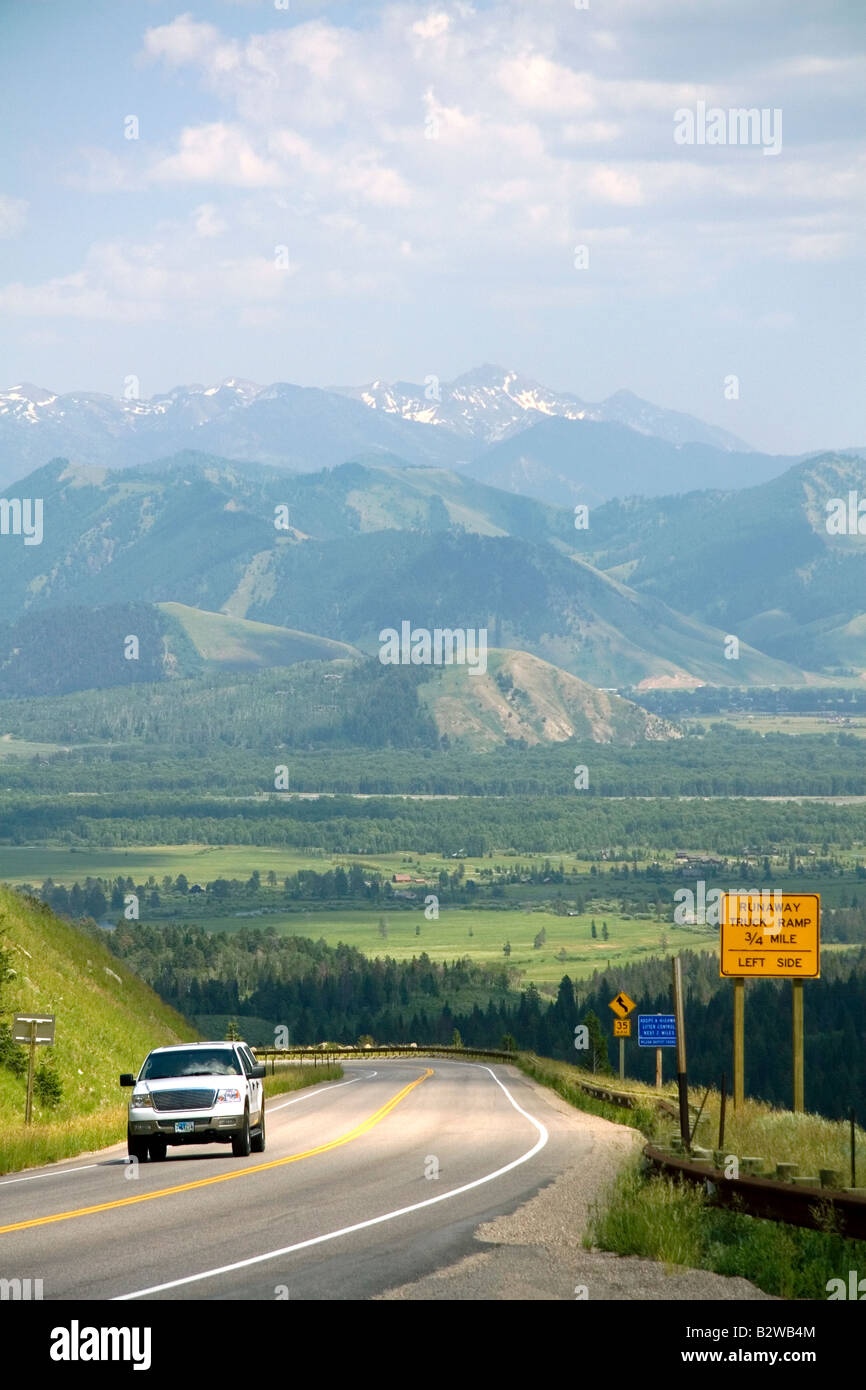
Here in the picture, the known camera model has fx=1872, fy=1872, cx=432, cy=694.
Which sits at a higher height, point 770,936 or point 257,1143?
point 770,936

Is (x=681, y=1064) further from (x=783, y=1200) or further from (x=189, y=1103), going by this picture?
(x=189, y=1103)

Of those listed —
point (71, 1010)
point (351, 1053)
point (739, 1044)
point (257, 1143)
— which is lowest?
point (351, 1053)

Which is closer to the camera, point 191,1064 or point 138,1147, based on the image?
point 138,1147

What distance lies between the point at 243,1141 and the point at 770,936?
1298cm

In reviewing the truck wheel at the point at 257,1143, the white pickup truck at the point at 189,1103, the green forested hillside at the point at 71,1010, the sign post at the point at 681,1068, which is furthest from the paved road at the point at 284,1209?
the green forested hillside at the point at 71,1010

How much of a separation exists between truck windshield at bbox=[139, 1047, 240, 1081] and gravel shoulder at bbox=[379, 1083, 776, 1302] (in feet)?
34.0

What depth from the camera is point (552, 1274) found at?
701 inches

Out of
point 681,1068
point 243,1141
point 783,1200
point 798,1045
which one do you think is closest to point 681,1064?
point 681,1068

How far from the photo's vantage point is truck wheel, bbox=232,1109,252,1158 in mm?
32531

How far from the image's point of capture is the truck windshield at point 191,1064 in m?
32.9

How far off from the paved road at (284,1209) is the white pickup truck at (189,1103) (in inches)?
19.9
